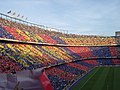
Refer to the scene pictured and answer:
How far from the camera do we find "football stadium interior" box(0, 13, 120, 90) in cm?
3888

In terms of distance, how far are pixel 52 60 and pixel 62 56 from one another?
10.8 meters

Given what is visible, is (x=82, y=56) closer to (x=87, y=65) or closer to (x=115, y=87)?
(x=87, y=65)

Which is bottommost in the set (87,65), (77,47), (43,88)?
(87,65)

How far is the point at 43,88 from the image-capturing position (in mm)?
7535

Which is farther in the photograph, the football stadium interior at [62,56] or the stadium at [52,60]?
the football stadium interior at [62,56]

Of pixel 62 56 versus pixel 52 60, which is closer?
pixel 52 60

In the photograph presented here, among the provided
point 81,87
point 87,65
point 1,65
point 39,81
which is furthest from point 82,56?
point 39,81

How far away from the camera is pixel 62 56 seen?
62812 mm

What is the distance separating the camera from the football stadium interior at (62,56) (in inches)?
1531

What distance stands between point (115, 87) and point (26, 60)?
54.8 feet

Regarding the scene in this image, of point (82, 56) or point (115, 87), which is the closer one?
point (115, 87)

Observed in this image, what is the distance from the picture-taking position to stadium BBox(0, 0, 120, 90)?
7.71 metres

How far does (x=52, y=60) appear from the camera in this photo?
5234 cm

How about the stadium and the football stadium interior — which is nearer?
the stadium
